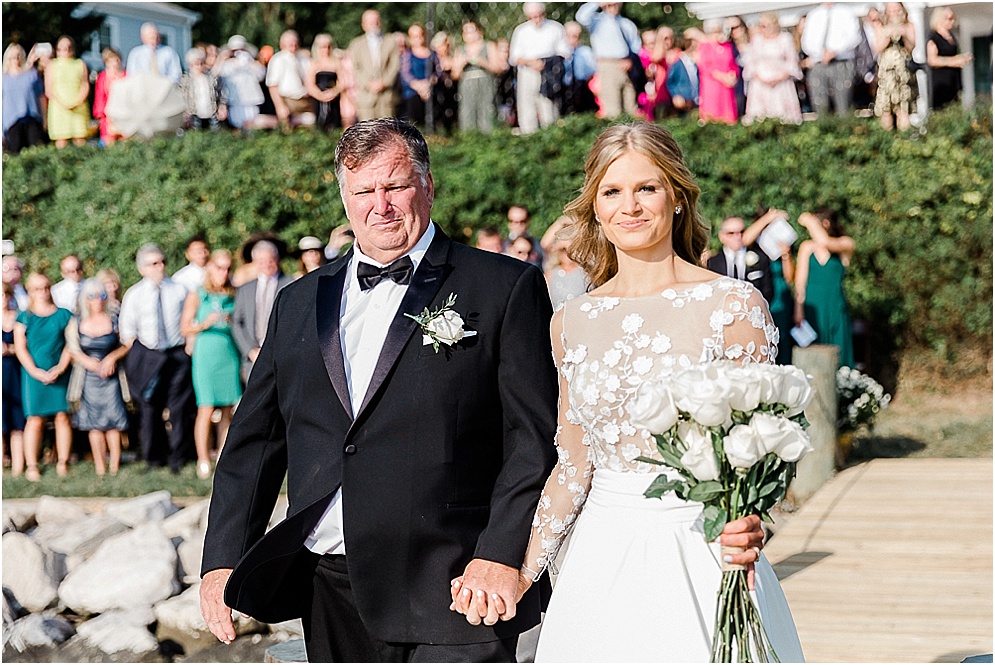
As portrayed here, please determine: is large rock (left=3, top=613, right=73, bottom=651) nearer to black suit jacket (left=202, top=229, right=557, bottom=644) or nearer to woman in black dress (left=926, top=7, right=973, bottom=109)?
black suit jacket (left=202, top=229, right=557, bottom=644)

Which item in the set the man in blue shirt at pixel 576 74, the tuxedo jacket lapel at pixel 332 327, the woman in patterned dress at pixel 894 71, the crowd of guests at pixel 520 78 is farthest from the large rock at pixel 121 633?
the woman in patterned dress at pixel 894 71

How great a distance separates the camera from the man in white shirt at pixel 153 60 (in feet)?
58.2

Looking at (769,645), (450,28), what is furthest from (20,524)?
(450,28)

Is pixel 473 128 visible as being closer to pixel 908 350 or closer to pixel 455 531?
pixel 908 350

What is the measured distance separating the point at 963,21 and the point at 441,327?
20.5 metres

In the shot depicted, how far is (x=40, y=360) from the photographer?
1295 centimetres

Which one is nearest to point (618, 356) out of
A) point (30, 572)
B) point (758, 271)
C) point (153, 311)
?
point (30, 572)

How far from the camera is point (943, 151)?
15.3 m

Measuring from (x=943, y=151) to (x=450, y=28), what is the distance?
2434cm

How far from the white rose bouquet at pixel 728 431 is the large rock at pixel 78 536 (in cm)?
757

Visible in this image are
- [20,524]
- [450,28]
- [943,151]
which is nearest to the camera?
[20,524]

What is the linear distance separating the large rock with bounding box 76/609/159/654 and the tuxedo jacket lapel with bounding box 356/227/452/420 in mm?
4914

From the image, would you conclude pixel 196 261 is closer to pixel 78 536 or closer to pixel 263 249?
pixel 263 249

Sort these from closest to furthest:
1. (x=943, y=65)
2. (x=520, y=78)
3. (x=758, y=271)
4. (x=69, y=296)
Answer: (x=758, y=271)
(x=69, y=296)
(x=943, y=65)
(x=520, y=78)
